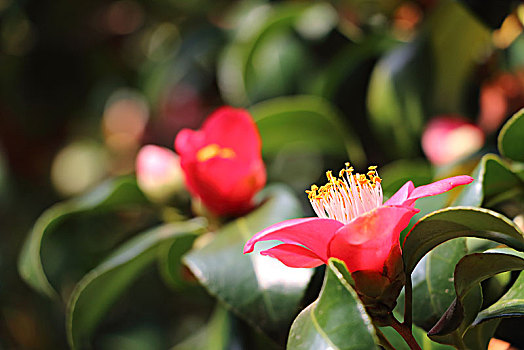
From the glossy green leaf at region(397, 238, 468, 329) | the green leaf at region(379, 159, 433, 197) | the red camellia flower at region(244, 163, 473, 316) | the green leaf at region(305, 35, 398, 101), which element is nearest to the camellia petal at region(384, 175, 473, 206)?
the red camellia flower at region(244, 163, 473, 316)

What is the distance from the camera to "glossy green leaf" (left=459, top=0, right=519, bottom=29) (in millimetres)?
651

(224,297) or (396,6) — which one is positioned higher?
(396,6)

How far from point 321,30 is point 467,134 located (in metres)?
0.35

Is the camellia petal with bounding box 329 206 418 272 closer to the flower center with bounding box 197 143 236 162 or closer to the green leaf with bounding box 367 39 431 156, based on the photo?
the flower center with bounding box 197 143 236 162

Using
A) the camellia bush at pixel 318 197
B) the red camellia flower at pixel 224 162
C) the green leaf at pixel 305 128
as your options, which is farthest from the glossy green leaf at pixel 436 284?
the green leaf at pixel 305 128

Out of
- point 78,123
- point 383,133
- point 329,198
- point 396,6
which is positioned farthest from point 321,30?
point 78,123

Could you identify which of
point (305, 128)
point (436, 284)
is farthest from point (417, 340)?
point (305, 128)

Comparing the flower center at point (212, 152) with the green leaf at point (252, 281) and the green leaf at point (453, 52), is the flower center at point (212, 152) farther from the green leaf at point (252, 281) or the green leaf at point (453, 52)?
the green leaf at point (453, 52)

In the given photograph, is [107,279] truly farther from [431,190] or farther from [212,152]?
[431,190]

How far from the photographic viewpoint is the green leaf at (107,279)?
657 millimetres

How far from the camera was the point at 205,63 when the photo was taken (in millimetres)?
1210

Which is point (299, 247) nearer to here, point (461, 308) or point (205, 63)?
point (461, 308)

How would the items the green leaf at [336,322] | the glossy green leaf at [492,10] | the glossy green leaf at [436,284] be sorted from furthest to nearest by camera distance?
the glossy green leaf at [492,10] → the glossy green leaf at [436,284] → the green leaf at [336,322]

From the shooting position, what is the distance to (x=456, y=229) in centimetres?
40
